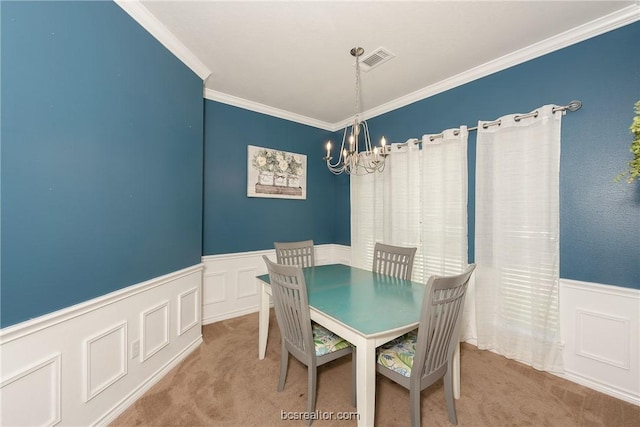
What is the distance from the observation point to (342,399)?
1764 millimetres

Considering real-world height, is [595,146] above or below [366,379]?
above

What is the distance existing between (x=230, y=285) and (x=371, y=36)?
3.03m

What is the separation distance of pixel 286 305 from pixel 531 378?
6.72 feet

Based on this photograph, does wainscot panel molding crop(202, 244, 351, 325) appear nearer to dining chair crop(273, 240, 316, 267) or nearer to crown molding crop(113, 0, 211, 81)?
dining chair crop(273, 240, 316, 267)

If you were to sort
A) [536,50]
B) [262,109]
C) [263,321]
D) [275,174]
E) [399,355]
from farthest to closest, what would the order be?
[275,174] < [262,109] < [263,321] < [536,50] < [399,355]

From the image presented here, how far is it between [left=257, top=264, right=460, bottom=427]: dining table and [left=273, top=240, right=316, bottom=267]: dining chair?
400 millimetres

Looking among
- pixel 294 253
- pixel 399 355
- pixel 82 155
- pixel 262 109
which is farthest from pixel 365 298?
pixel 262 109

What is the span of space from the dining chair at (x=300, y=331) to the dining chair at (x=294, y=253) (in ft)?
2.80

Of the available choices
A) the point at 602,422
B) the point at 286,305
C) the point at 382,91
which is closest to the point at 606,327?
the point at 602,422

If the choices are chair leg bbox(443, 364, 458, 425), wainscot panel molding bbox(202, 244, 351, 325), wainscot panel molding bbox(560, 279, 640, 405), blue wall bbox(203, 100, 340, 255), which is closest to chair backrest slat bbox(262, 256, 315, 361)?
chair leg bbox(443, 364, 458, 425)

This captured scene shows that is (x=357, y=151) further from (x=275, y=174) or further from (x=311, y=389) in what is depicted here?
(x=311, y=389)

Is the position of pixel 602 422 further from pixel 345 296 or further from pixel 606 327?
pixel 345 296

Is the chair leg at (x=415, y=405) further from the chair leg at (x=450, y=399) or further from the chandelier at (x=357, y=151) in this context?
the chandelier at (x=357, y=151)

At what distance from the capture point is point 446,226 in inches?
105
